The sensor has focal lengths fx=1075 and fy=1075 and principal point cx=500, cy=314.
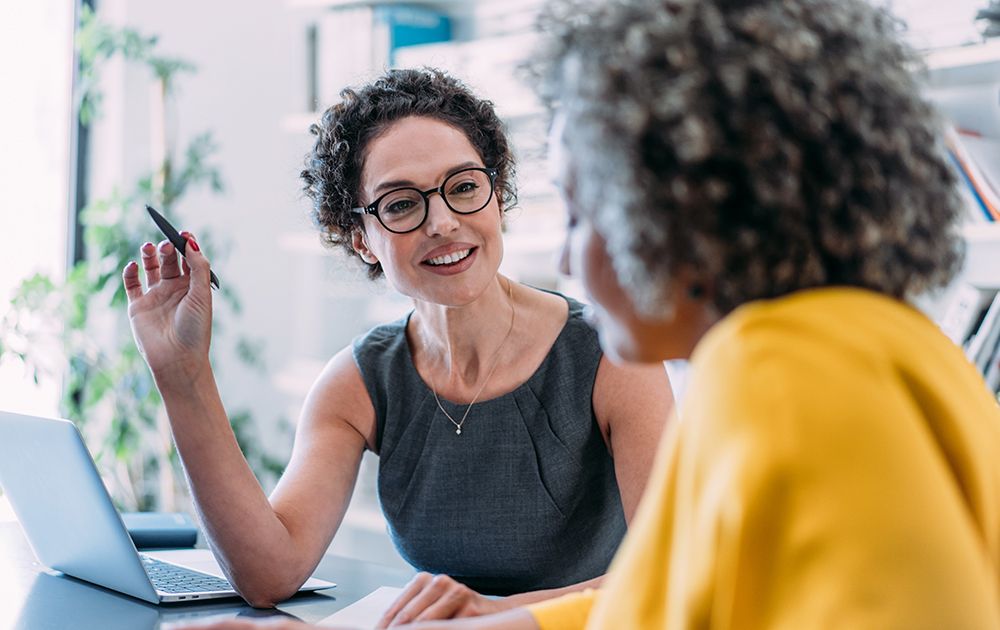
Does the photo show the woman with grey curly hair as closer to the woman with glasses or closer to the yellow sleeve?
the yellow sleeve

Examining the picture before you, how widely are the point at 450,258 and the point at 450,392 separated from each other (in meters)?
0.22

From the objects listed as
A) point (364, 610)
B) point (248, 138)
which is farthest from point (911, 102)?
point (248, 138)

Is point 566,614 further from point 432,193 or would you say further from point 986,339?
point 986,339

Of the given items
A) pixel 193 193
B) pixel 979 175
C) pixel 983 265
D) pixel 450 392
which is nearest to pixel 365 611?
pixel 450 392

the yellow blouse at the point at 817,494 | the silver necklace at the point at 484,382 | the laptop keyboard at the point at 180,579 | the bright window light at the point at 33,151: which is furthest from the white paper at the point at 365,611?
the bright window light at the point at 33,151

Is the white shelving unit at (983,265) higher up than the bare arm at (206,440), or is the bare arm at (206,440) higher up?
the white shelving unit at (983,265)

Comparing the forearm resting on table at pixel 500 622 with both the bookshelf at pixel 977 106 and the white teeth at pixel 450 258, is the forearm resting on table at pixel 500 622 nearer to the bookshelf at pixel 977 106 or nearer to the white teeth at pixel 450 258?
the white teeth at pixel 450 258

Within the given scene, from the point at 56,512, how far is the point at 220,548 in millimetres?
205

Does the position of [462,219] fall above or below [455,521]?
above

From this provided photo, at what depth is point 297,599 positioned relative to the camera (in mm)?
1345

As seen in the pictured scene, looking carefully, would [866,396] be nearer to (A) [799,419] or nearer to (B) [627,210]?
(A) [799,419]

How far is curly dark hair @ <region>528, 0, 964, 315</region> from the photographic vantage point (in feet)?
2.23

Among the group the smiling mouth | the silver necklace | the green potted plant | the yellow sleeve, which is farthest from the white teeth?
the green potted plant

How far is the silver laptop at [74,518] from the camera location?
1.23 m
